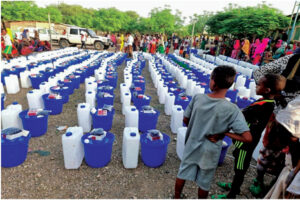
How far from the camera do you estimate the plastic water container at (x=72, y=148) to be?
222 centimetres

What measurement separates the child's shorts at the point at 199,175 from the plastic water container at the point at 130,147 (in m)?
0.84

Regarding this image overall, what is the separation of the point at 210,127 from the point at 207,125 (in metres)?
0.03

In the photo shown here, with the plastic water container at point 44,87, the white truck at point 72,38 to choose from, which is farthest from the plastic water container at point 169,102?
the white truck at point 72,38

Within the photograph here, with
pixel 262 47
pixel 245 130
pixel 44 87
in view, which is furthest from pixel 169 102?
pixel 262 47

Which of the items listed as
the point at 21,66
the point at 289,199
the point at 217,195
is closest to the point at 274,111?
the point at 289,199

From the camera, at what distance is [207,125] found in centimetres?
141

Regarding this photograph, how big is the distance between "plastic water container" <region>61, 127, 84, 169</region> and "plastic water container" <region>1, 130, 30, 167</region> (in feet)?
1.72

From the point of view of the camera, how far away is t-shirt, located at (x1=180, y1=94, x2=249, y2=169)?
1.34m

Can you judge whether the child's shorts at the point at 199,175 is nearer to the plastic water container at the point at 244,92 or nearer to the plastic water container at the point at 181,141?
the plastic water container at the point at 181,141

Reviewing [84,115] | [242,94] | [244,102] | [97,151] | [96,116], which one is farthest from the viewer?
[242,94]

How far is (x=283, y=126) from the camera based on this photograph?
1.34 meters

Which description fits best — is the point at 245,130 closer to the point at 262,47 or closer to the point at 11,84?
the point at 11,84

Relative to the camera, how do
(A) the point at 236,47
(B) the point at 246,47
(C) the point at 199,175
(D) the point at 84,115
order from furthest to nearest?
(A) the point at 236,47, (B) the point at 246,47, (D) the point at 84,115, (C) the point at 199,175

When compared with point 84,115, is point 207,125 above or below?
above
